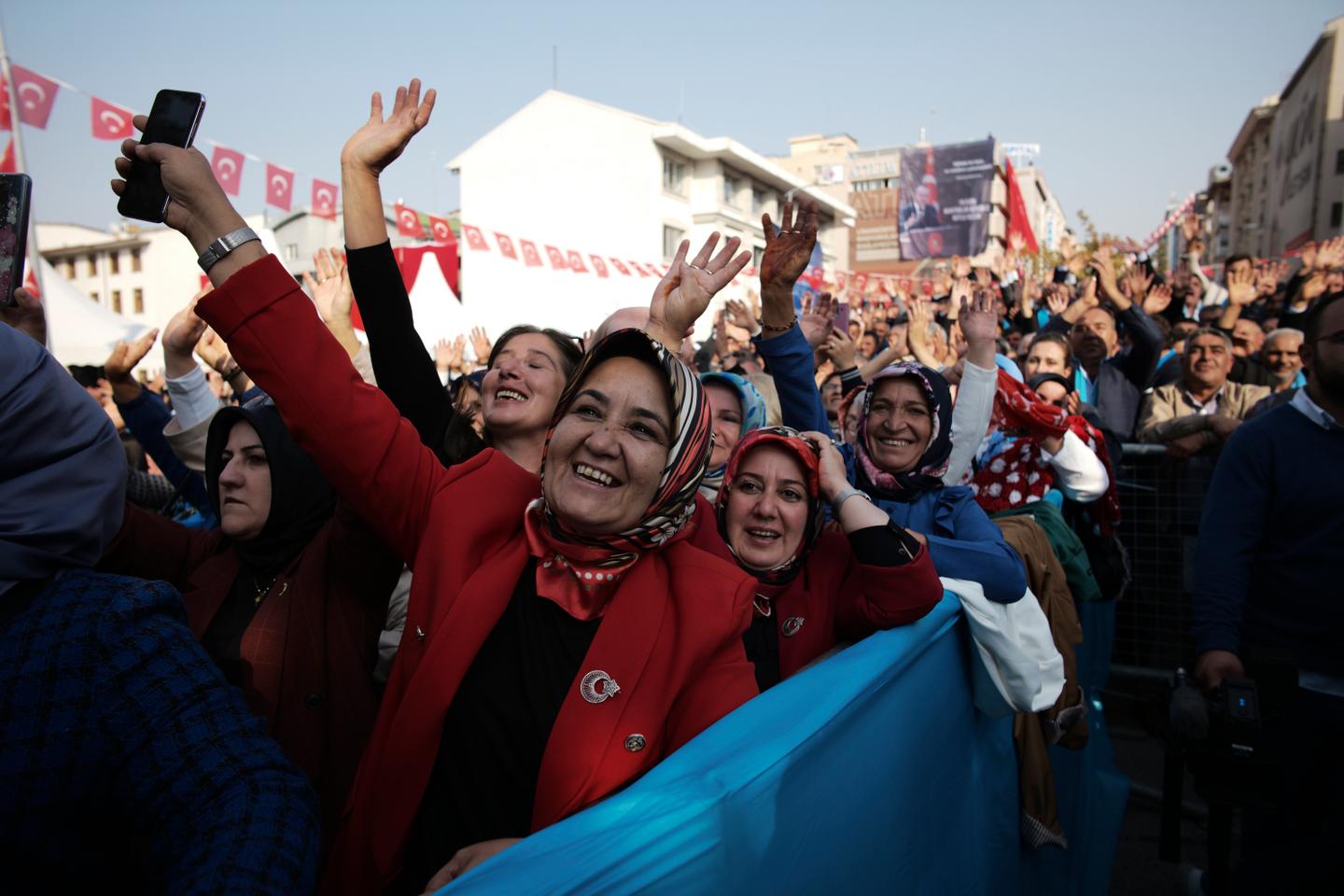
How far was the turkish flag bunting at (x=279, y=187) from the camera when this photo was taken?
11.5 m

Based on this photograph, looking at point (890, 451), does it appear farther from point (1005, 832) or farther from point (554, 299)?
point (554, 299)

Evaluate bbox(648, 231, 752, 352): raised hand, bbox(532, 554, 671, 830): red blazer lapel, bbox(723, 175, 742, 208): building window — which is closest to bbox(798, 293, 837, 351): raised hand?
bbox(648, 231, 752, 352): raised hand

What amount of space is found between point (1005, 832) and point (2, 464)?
2833mm

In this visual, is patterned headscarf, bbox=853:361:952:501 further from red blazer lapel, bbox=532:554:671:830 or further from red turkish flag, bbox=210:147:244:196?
red turkish flag, bbox=210:147:244:196

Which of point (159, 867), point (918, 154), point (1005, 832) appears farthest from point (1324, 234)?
point (159, 867)

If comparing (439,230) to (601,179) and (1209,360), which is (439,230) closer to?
(1209,360)

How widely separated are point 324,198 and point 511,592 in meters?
12.8

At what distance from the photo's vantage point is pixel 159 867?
1.22 metres

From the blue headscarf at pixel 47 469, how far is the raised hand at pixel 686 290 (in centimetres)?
146

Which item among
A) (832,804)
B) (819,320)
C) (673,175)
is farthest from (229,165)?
(673,175)

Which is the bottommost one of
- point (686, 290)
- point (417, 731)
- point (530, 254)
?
point (417, 731)

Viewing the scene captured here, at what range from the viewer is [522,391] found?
8.50 feet

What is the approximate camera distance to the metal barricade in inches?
195

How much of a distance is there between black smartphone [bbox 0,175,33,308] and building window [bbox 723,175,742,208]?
3869 centimetres
